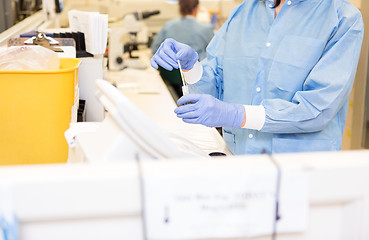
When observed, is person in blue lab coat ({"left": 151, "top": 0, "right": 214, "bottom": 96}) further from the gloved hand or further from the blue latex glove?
the blue latex glove

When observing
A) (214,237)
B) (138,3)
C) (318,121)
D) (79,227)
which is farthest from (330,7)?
(138,3)

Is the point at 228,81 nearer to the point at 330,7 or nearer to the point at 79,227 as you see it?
the point at 330,7

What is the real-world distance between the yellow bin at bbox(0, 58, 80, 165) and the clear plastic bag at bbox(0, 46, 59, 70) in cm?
9

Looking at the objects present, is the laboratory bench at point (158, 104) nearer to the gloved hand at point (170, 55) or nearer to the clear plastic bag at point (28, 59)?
the gloved hand at point (170, 55)

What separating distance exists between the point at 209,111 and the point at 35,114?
528 mm

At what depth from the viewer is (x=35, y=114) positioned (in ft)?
4.35

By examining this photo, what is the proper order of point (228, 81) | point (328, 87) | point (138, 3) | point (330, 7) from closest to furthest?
point (328, 87)
point (330, 7)
point (228, 81)
point (138, 3)

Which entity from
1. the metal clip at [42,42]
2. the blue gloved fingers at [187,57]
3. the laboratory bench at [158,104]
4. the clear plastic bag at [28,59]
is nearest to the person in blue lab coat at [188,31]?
the laboratory bench at [158,104]

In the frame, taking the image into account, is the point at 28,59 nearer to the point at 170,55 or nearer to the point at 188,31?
the point at 170,55

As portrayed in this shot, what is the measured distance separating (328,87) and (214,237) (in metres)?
0.78

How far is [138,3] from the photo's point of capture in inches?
196

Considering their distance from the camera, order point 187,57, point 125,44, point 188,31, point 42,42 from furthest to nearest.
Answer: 1. point 188,31
2. point 125,44
3. point 42,42
4. point 187,57

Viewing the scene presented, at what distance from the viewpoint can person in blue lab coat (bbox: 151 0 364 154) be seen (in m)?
1.32

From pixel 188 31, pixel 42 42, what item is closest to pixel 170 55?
pixel 42 42
